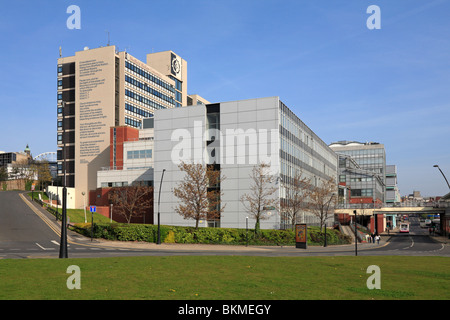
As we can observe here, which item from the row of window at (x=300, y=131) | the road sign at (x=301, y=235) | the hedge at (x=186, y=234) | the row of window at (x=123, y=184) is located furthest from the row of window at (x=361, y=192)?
the road sign at (x=301, y=235)

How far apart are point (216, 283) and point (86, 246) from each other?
3353 centimetres

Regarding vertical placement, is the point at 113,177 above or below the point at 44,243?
above

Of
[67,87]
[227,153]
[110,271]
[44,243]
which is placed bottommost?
[44,243]

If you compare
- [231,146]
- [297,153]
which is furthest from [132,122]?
[231,146]

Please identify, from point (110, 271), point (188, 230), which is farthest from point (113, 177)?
point (110, 271)

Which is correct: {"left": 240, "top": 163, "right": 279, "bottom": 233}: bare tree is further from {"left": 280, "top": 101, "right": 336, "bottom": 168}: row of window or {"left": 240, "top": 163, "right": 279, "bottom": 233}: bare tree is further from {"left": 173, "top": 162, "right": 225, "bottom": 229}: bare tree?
{"left": 280, "top": 101, "right": 336, "bottom": 168}: row of window

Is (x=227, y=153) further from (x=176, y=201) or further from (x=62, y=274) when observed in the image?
(x=62, y=274)

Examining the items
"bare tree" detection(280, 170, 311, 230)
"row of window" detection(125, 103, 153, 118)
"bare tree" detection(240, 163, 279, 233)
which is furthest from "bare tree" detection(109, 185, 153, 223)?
"row of window" detection(125, 103, 153, 118)

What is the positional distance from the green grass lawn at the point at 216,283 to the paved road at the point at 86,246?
19154mm

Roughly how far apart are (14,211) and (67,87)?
5453cm

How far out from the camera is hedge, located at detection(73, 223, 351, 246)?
165 ft

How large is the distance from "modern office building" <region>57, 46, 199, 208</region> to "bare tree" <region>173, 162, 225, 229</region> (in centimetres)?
4851

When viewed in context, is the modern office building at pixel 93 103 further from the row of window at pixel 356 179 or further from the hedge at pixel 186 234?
the row of window at pixel 356 179
